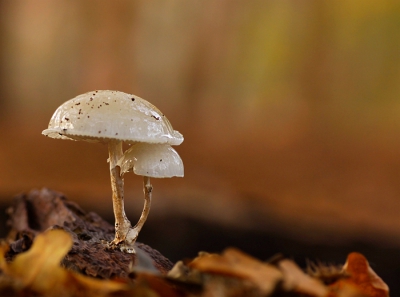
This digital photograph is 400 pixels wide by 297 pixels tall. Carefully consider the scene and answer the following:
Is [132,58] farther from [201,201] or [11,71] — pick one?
[201,201]

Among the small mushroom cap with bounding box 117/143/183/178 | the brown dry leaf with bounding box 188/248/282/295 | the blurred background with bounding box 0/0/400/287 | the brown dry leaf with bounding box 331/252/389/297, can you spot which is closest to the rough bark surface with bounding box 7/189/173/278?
the brown dry leaf with bounding box 188/248/282/295

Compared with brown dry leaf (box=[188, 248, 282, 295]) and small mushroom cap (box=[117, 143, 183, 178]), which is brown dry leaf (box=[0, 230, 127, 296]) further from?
small mushroom cap (box=[117, 143, 183, 178])

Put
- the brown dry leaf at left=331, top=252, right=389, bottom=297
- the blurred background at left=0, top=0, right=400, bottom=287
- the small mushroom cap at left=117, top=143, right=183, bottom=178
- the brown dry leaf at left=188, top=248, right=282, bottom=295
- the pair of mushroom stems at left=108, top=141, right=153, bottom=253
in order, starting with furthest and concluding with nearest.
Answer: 1. the blurred background at left=0, top=0, right=400, bottom=287
2. the pair of mushroom stems at left=108, top=141, right=153, bottom=253
3. the small mushroom cap at left=117, top=143, right=183, bottom=178
4. the brown dry leaf at left=331, top=252, right=389, bottom=297
5. the brown dry leaf at left=188, top=248, right=282, bottom=295

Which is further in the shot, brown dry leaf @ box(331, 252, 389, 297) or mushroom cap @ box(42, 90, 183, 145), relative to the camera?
mushroom cap @ box(42, 90, 183, 145)

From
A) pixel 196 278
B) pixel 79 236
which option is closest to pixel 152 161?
pixel 79 236

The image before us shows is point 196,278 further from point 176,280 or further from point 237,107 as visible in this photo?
point 237,107

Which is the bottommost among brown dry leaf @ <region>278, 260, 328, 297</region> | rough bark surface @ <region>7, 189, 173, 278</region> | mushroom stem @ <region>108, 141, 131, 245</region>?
rough bark surface @ <region>7, 189, 173, 278</region>
